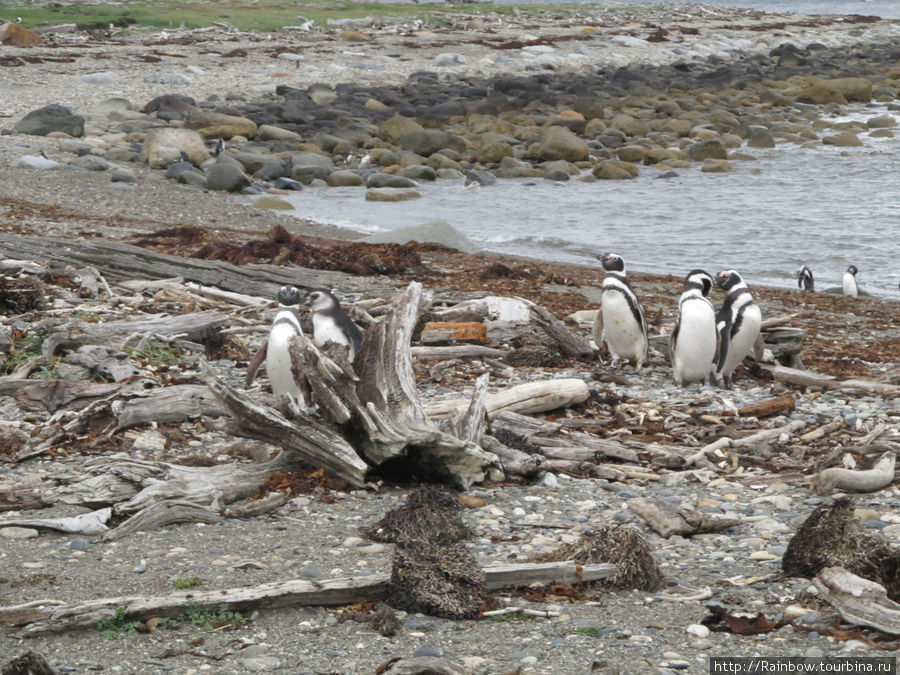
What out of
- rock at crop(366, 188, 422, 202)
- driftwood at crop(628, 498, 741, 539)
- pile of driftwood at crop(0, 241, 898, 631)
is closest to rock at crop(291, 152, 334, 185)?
rock at crop(366, 188, 422, 202)

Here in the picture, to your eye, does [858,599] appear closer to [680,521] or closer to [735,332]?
[680,521]

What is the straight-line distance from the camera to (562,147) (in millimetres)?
27531

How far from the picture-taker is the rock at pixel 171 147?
22797mm

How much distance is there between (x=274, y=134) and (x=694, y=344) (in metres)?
20.3

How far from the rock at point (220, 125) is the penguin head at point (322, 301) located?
19.6m

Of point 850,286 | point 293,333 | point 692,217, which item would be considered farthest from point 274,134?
point 293,333

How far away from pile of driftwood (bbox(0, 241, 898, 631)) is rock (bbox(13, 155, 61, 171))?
38.4 ft

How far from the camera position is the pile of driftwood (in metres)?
5.48

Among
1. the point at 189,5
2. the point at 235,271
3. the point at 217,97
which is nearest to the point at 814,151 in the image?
the point at 217,97

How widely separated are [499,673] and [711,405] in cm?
428

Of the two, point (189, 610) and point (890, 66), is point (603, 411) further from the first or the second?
point (890, 66)

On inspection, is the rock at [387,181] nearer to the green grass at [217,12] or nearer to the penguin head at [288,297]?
the penguin head at [288,297]

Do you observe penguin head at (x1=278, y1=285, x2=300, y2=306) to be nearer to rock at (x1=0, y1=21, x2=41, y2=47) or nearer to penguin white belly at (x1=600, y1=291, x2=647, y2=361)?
penguin white belly at (x1=600, y1=291, x2=647, y2=361)

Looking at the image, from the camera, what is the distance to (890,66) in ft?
154
